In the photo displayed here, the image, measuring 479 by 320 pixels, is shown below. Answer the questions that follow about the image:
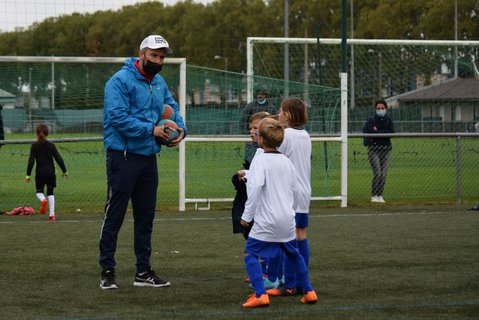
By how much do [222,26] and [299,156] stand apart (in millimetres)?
61601

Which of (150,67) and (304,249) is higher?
(150,67)

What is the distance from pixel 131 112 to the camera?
830 centimetres

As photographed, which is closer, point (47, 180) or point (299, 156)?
point (299, 156)

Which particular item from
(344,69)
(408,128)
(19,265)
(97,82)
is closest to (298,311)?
(19,265)

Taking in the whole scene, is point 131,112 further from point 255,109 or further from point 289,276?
point 255,109

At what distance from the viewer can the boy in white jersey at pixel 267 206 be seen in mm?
7434

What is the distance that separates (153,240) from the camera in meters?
11.8

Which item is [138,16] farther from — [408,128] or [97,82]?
[97,82]

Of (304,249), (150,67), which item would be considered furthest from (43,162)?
(304,249)

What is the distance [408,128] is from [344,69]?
346 inches

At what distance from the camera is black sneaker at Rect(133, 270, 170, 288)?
8.42 m

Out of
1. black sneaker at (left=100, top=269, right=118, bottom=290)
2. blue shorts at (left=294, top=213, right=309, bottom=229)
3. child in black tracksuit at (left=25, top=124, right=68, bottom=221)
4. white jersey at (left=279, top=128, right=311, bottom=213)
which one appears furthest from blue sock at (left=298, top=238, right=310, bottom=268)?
child in black tracksuit at (left=25, top=124, right=68, bottom=221)

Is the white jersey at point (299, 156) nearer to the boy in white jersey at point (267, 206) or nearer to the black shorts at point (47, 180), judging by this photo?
the boy in white jersey at point (267, 206)

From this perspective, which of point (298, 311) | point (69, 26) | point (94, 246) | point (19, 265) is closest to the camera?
point (298, 311)
